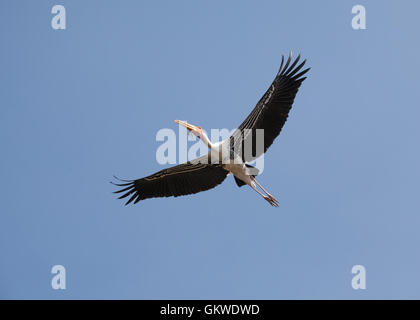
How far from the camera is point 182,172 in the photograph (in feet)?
54.1

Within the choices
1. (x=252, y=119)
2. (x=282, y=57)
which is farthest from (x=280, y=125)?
(x=282, y=57)

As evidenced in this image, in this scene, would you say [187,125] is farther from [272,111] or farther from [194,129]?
[272,111]

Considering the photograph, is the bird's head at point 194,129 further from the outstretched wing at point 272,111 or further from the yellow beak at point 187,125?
the outstretched wing at point 272,111

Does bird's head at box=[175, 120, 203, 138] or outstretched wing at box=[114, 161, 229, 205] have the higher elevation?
bird's head at box=[175, 120, 203, 138]

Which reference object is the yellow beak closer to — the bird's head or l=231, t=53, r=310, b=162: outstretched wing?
the bird's head

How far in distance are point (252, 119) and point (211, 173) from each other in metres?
2.05

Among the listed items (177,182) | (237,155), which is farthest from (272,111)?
(177,182)

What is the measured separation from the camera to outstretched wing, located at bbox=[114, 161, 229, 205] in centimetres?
1623

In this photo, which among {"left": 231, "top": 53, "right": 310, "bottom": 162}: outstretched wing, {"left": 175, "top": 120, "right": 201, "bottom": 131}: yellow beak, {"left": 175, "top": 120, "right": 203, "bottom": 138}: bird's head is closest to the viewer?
{"left": 231, "top": 53, "right": 310, "bottom": 162}: outstretched wing

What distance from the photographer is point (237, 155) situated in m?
15.5

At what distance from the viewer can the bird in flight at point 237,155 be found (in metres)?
15.1

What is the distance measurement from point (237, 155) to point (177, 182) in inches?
80.8

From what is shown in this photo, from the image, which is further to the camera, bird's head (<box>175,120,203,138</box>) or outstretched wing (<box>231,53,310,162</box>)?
bird's head (<box>175,120,203,138</box>)

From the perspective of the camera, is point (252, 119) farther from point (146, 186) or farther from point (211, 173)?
point (146, 186)
